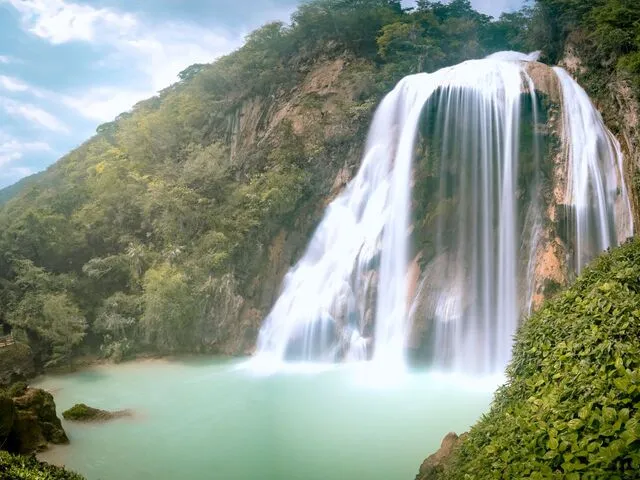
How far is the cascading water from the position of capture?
1338 cm

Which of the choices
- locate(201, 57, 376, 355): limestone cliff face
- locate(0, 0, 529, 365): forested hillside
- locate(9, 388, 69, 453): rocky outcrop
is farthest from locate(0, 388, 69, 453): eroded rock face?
locate(201, 57, 376, 355): limestone cliff face

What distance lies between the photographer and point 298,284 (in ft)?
54.7

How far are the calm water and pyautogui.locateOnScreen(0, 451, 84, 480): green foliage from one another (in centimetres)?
264

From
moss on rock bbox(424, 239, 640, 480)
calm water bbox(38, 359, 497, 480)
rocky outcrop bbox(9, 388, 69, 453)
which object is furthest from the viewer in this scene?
rocky outcrop bbox(9, 388, 69, 453)

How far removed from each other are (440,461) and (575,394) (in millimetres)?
2806

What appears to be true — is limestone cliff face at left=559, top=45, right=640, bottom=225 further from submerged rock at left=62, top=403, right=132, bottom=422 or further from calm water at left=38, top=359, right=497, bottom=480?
submerged rock at left=62, top=403, right=132, bottom=422

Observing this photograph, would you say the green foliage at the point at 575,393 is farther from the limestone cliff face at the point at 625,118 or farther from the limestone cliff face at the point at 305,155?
the limestone cliff face at the point at 305,155

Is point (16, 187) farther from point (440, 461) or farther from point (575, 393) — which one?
point (575, 393)

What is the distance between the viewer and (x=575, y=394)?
418 centimetres

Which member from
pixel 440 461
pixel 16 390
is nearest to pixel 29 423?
pixel 16 390

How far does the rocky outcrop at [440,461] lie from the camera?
6.07 metres

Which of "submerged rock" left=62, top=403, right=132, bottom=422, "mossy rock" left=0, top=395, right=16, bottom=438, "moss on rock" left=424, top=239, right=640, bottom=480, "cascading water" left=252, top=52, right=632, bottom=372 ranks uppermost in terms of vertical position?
"cascading water" left=252, top=52, right=632, bottom=372

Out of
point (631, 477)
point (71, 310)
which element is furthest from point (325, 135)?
point (631, 477)

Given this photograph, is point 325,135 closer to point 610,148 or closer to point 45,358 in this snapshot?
point 610,148
